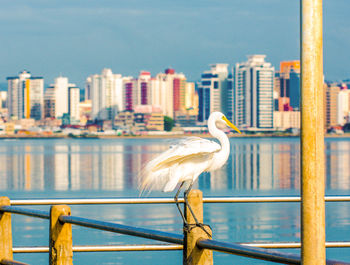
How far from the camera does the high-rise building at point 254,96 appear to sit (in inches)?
6885

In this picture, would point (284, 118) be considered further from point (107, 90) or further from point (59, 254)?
point (59, 254)

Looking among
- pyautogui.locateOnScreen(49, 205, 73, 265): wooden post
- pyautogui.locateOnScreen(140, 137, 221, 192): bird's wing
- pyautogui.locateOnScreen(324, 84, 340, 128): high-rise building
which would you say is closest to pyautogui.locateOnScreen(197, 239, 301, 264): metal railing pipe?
pyautogui.locateOnScreen(140, 137, 221, 192): bird's wing

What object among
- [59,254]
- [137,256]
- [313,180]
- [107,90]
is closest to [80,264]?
[137,256]

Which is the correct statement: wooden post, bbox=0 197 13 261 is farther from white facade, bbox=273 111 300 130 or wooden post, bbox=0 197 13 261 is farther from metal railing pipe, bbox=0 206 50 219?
white facade, bbox=273 111 300 130

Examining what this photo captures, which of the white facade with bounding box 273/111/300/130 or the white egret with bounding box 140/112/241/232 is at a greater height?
the white facade with bounding box 273/111/300/130

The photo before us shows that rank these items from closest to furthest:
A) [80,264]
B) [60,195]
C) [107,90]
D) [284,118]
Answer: [80,264]
[60,195]
[284,118]
[107,90]

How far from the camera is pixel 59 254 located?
3.50 m

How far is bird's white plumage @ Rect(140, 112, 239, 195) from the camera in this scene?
11.7 ft

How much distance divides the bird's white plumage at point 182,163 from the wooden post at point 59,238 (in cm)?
44

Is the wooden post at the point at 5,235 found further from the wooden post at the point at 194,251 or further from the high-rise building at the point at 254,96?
the high-rise building at the point at 254,96

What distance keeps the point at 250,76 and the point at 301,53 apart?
180m

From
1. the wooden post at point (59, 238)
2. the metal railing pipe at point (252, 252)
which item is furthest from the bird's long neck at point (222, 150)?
the metal railing pipe at point (252, 252)

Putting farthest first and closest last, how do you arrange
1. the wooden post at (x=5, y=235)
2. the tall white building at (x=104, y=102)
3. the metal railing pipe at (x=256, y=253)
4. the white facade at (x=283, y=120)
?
the tall white building at (x=104, y=102)
the white facade at (x=283, y=120)
the wooden post at (x=5, y=235)
the metal railing pipe at (x=256, y=253)

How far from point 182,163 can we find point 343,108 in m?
196
